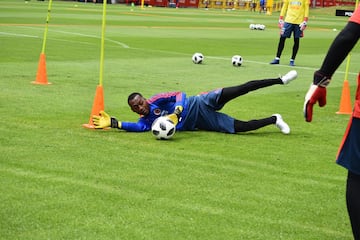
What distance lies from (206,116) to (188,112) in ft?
0.84

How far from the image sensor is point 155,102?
9.77 m

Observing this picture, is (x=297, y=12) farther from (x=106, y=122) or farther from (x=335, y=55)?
(x=335, y=55)

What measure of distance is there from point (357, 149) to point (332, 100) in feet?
32.4

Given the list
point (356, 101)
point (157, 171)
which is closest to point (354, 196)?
point (356, 101)

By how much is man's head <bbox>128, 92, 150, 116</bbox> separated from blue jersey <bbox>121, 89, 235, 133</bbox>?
11 cm

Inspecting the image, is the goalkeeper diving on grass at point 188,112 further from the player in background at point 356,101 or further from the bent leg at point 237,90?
the player in background at point 356,101

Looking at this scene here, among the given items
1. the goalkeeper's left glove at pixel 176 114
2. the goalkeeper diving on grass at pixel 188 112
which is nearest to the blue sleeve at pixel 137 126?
the goalkeeper diving on grass at pixel 188 112

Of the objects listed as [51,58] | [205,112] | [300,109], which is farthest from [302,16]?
[205,112]

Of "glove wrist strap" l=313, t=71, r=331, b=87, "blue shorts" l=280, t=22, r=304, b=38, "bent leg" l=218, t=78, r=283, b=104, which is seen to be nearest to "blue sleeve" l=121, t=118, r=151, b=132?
Result: "bent leg" l=218, t=78, r=283, b=104

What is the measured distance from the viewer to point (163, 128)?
9.20 metres

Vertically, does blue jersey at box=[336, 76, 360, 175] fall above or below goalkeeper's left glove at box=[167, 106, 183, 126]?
above

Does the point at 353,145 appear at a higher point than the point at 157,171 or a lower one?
higher

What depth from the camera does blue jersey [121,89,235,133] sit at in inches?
384

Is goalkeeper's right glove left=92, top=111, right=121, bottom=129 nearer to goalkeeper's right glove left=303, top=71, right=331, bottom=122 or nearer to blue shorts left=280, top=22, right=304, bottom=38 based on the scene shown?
goalkeeper's right glove left=303, top=71, right=331, bottom=122
